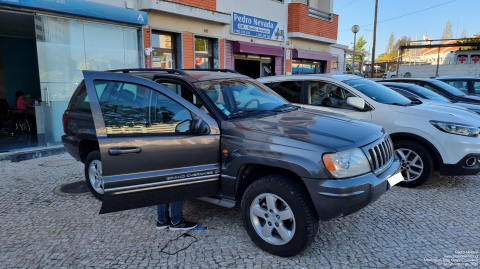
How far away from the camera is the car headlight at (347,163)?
2.74 m

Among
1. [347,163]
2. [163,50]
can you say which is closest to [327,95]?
[347,163]

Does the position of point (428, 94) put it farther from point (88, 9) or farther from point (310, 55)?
point (310, 55)

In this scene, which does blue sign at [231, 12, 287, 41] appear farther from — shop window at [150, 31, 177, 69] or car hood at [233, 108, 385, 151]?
car hood at [233, 108, 385, 151]

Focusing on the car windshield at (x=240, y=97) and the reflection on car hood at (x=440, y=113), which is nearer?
the car windshield at (x=240, y=97)

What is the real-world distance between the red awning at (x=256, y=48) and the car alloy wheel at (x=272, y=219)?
32.8ft

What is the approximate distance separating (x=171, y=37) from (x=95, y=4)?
300cm

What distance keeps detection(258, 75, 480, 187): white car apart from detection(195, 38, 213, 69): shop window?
251 inches

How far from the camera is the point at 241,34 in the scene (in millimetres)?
12648

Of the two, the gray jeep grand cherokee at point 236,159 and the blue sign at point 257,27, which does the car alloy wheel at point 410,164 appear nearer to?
the gray jeep grand cherokee at point 236,159

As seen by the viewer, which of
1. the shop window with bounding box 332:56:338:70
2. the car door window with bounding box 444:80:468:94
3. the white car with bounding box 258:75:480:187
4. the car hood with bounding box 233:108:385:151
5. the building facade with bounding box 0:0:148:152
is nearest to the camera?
the car hood with bounding box 233:108:385:151

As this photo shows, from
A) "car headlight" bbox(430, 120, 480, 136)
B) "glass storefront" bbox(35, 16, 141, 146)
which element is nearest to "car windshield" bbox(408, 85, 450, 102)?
"car headlight" bbox(430, 120, 480, 136)

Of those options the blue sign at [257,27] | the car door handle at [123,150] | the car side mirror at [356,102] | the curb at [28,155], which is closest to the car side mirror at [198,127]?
the car door handle at [123,150]

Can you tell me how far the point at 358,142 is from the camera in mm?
2963

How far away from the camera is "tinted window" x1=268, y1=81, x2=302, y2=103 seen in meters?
5.79
